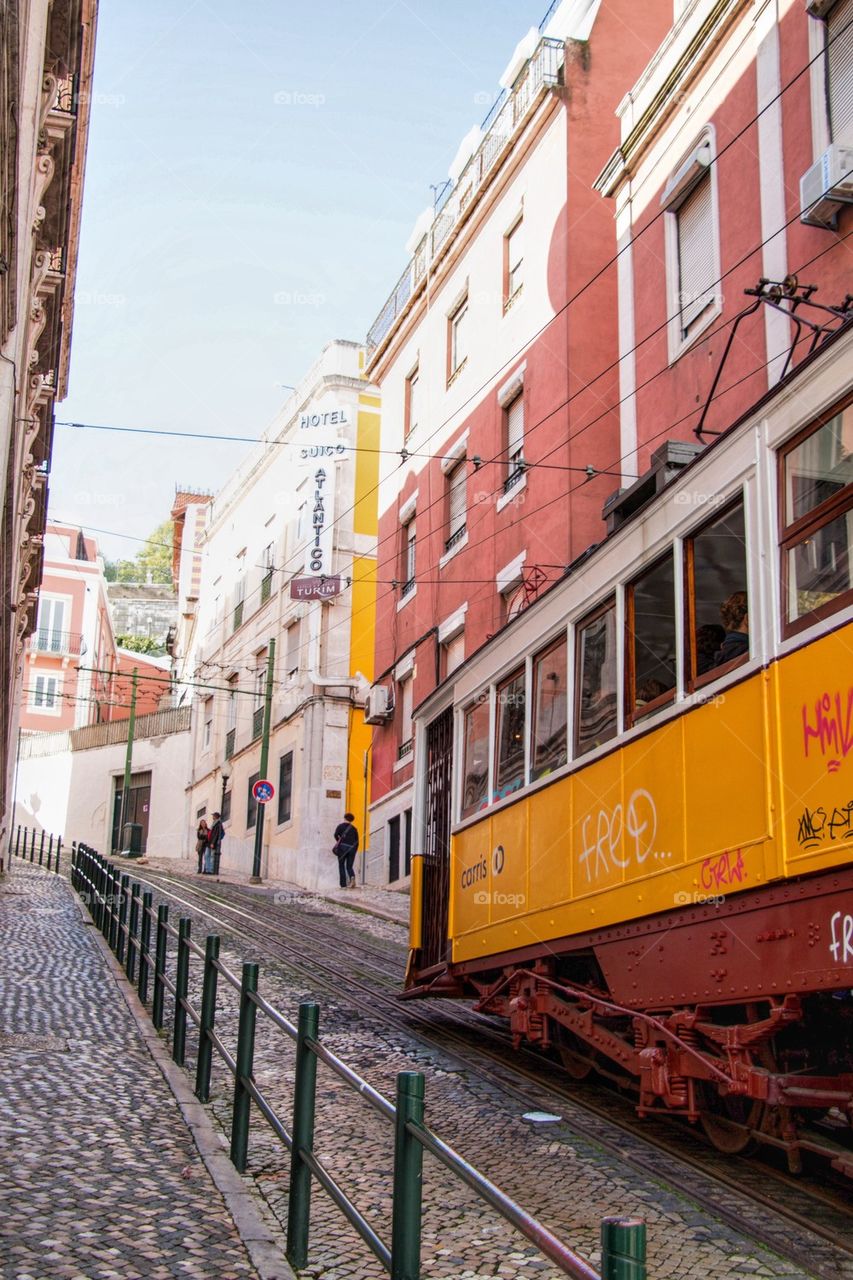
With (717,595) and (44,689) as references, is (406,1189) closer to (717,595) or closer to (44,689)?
(717,595)

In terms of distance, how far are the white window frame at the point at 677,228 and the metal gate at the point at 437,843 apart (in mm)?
6067

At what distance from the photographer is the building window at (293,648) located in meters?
33.3

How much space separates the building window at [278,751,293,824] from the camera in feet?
105

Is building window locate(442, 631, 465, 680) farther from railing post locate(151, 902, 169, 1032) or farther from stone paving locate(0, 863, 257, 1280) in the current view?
railing post locate(151, 902, 169, 1032)

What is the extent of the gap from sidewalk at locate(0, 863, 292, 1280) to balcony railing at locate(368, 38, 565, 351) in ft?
51.1

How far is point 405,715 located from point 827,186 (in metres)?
15.2

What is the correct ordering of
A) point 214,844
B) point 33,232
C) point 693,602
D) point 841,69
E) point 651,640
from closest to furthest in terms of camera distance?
point 693,602 → point 651,640 → point 841,69 → point 33,232 → point 214,844

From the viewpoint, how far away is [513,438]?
70.3ft

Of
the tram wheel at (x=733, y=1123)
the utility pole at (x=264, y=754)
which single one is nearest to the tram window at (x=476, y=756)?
the tram wheel at (x=733, y=1123)

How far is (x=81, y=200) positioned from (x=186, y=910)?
1201 cm

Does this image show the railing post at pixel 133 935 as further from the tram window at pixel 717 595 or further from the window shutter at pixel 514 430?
the window shutter at pixel 514 430

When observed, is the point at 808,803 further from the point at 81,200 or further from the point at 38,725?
the point at 38,725

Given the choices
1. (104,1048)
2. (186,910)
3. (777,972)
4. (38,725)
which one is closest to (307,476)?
(186,910)

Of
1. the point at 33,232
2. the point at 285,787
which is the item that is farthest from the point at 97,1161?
the point at 285,787
